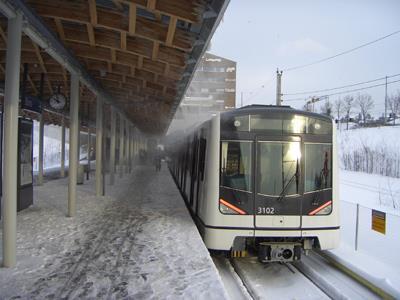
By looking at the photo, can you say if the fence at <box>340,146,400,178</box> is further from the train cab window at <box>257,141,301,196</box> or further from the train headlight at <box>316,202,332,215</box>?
the train cab window at <box>257,141,301,196</box>

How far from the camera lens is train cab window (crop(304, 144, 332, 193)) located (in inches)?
228

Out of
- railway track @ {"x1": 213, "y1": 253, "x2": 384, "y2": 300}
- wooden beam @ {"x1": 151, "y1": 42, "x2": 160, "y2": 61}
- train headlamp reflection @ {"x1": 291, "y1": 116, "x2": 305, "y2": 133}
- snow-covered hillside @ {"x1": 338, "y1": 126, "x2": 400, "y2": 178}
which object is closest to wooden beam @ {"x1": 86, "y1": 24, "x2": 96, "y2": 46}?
wooden beam @ {"x1": 151, "y1": 42, "x2": 160, "y2": 61}

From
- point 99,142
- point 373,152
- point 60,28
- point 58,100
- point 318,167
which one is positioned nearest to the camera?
point 60,28

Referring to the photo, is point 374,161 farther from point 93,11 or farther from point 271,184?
point 93,11

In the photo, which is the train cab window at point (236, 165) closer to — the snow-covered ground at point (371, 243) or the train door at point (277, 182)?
the train door at point (277, 182)

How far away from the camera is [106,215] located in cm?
795

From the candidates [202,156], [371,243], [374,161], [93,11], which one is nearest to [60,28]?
[93,11]

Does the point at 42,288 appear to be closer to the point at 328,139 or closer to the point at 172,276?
the point at 172,276

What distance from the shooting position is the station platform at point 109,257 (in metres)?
3.82

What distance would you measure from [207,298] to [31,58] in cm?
594

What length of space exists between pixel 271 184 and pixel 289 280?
1.49m

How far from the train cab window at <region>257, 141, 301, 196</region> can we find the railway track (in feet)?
4.37

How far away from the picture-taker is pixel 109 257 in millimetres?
4945

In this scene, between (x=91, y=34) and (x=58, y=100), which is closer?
(x=91, y=34)
